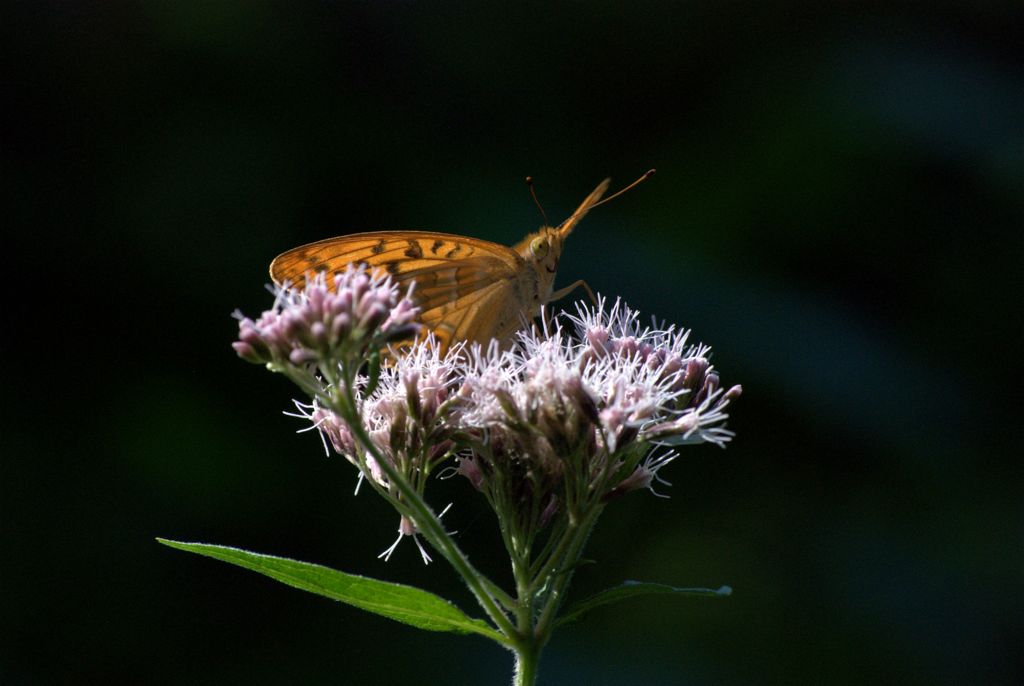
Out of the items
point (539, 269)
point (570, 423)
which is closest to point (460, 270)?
point (539, 269)

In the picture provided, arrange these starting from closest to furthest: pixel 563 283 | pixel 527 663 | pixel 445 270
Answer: pixel 527 663 < pixel 445 270 < pixel 563 283

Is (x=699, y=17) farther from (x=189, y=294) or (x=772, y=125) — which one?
(x=189, y=294)

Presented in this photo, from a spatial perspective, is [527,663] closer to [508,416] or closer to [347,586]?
[347,586]

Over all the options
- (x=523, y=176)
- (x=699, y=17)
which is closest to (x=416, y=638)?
(x=523, y=176)

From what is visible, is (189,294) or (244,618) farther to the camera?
(189,294)

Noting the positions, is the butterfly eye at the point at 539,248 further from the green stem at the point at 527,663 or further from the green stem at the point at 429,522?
the green stem at the point at 527,663

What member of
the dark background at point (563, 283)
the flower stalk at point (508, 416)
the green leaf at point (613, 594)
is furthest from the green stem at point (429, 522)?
the dark background at point (563, 283)
